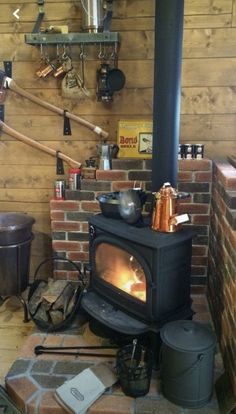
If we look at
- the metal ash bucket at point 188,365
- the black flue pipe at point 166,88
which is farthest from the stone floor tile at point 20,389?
the black flue pipe at point 166,88

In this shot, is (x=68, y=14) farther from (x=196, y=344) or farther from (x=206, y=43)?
(x=196, y=344)

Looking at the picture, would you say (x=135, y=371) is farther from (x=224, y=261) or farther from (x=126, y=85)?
(x=126, y=85)

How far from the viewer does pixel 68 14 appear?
238 cm

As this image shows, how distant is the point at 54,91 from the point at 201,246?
129cm

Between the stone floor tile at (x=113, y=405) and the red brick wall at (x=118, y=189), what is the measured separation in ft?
3.23

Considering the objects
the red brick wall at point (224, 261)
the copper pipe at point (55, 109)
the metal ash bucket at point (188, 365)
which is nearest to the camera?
the metal ash bucket at point (188, 365)

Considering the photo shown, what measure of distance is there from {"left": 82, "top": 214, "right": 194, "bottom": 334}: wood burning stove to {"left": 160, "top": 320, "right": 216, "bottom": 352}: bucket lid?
132 mm

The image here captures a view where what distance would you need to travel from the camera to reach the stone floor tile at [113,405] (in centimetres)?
161

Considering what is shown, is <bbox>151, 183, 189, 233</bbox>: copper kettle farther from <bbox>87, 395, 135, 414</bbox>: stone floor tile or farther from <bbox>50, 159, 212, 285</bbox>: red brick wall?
<bbox>87, 395, 135, 414</bbox>: stone floor tile

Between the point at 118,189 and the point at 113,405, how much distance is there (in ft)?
3.96

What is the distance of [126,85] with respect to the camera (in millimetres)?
2426

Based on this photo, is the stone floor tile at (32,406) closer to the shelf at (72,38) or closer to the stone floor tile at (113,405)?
the stone floor tile at (113,405)

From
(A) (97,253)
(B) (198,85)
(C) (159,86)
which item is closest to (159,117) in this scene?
(C) (159,86)

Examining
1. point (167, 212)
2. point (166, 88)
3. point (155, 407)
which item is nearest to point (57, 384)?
point (155, 407)
